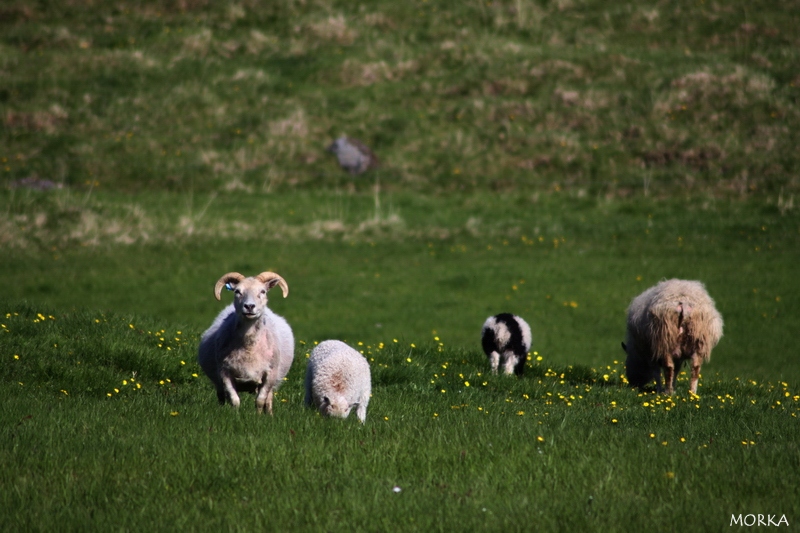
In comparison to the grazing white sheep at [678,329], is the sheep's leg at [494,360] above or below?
below

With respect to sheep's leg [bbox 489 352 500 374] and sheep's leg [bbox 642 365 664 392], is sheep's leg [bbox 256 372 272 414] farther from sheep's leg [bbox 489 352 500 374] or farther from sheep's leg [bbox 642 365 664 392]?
sheep's leg [bbox 642 365 664 392]

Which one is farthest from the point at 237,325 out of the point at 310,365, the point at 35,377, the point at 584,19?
the point at 584,19

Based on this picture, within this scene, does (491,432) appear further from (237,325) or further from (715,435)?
(237,325)

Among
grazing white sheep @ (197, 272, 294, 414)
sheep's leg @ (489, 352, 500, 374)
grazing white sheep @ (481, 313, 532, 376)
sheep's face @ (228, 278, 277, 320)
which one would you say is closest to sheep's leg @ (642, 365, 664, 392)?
grazing white sheep @ (481, 313, 532, 376)

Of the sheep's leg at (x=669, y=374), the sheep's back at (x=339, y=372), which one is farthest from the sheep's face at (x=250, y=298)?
the sheep's leg at (x=669, y=374)

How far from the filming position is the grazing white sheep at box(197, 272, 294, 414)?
34.3ft

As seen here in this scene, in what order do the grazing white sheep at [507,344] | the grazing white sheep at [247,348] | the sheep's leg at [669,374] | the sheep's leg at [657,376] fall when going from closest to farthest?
the grazing white sheep at [247,348] → the sheep's leg at [669,374] → the sheep's leg at [657,376] → the grazing white sheep at [507,344]

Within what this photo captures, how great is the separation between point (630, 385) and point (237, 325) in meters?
8.34

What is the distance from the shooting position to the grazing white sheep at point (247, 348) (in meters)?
10.4

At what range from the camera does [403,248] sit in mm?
31750

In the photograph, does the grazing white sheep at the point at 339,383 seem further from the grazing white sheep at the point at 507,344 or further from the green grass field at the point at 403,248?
the grazing white sheep at the point at 507,344

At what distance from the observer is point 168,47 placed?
161ft

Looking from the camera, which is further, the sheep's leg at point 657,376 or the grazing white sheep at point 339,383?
the sheep's leg at point 657,376

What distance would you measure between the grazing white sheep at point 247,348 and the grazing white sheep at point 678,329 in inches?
275
